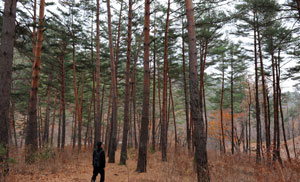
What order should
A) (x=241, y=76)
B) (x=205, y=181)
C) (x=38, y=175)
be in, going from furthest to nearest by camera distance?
(x=241, y=76)
(x=38, y=175)
(x=205, y=181)

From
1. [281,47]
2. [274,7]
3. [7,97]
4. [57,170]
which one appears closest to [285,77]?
[281,47]

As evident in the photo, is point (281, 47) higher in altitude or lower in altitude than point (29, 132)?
higher

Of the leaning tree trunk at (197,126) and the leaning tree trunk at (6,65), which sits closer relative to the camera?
the leaning tree trunk at (197,126)

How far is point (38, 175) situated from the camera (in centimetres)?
658

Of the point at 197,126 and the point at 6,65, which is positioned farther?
the point at 6,65

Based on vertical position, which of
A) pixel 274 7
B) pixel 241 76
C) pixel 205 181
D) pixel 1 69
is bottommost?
pixel 205 181

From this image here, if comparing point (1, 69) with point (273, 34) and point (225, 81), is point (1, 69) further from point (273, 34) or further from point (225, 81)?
point (225, 81)

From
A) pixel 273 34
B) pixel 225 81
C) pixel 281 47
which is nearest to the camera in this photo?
pixel 273 34

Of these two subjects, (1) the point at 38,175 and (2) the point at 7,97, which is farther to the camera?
(1) the point at 38,175

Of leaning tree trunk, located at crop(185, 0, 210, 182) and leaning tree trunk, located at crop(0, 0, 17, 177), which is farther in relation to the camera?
leaning tree trunk, located at crop(0, 0, 17, 177)

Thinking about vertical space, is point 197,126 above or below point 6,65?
below

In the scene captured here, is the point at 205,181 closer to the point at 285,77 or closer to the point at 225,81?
the point at 285,77

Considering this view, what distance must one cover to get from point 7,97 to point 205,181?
6.39 meters

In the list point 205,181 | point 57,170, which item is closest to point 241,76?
point 205,181
